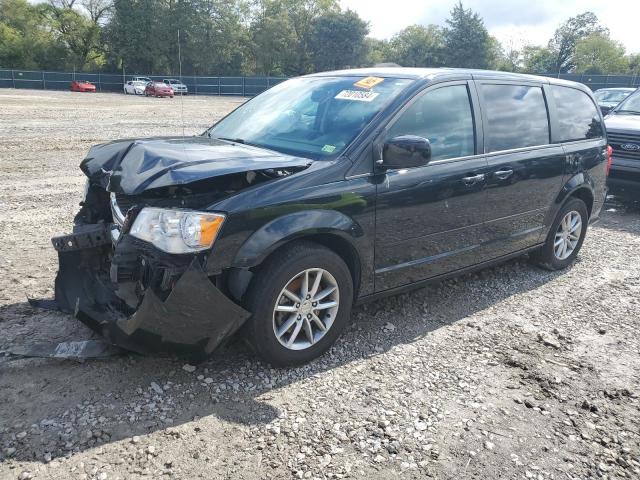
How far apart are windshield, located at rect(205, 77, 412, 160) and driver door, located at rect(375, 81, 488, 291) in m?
0.24

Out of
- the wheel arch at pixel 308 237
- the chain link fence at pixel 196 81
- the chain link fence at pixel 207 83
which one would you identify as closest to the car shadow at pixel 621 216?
the wheel arch at pixel 308 237

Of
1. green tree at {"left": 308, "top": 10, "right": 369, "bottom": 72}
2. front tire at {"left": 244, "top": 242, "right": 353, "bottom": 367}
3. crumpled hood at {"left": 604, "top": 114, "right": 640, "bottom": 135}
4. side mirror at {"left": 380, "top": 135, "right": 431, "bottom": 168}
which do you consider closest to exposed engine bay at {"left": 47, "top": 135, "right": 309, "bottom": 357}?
front tire at {"left": 244, "top": 242, "right": 353, "bottom": 367}

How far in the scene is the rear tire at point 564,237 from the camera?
5273mm

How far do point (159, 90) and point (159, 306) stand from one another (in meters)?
43.2

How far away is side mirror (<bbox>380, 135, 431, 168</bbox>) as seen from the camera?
339 cm

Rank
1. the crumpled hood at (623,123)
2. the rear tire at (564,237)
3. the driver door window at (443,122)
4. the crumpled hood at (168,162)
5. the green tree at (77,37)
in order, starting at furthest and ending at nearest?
the green tree at (77,37) < the crumpled hood at (623,123) < the rear tire at (564,237) < the driver door window at (443,122) < the crumpled hood at (168,162)

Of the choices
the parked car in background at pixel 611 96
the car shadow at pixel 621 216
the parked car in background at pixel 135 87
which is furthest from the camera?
the parked car in background at pixel 135 87

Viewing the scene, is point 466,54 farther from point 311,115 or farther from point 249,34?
point 311,115

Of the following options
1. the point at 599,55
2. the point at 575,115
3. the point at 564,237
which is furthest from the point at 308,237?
the point at 599,55

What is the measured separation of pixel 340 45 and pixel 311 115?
67781 millimetres

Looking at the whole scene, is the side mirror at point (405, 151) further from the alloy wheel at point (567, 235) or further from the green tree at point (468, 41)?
the green tree at point (468, 41)

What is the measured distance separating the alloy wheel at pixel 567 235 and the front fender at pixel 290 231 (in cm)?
293

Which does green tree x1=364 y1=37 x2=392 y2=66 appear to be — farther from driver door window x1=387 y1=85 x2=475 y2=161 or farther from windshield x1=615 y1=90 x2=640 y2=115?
driver door window x1=387 y1=85 x2=475 y2=161

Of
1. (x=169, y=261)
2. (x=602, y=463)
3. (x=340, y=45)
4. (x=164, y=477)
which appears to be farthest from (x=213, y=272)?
(x=340, y=45)
